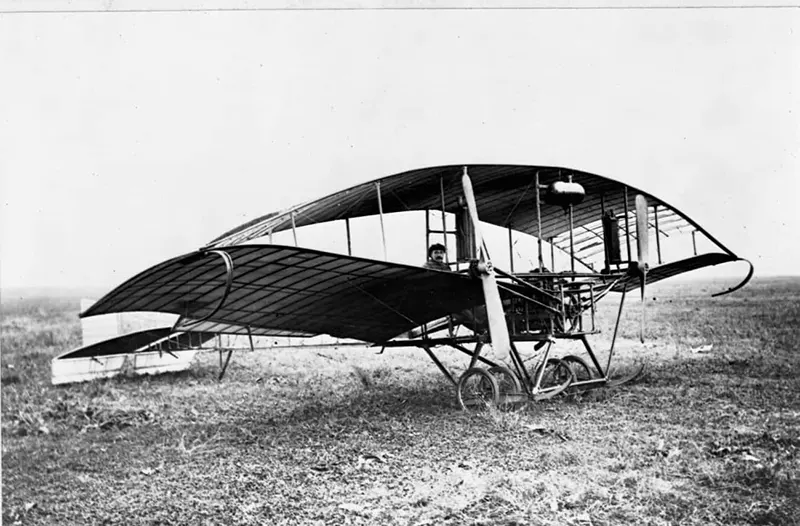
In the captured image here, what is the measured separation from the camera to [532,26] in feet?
22.3

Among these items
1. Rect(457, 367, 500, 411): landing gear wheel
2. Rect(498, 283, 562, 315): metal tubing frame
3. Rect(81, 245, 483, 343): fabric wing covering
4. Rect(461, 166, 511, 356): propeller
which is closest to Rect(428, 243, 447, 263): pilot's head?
Rect(81, 245, 483, 343): fabric wing covering

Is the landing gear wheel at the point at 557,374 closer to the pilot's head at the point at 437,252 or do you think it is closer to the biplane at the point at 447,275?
the biplane at the point at 447,275

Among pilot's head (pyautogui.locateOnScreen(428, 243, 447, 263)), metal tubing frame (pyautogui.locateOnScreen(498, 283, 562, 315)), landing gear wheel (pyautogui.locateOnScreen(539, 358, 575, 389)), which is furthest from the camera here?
landing gear wheel (pyautogui.locateOnScreen(539, 358, 575, 389))

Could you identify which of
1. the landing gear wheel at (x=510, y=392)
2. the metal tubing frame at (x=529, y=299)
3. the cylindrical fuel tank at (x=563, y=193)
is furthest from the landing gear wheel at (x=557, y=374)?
the cylindrical fuel tank at (x=563, y=193)

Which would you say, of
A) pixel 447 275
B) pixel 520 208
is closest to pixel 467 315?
pixel 520 208

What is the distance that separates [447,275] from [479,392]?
91.0 inches

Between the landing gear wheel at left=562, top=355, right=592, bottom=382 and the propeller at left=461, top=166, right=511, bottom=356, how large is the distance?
307cm

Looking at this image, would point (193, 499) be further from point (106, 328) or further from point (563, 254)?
point (563, 254)

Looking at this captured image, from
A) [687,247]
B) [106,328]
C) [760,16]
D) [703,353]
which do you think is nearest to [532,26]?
[760,16]

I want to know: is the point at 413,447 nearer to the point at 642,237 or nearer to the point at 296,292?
the point at 296,292

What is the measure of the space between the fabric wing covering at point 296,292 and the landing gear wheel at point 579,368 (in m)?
2.74

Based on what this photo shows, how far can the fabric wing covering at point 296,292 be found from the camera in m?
6.08

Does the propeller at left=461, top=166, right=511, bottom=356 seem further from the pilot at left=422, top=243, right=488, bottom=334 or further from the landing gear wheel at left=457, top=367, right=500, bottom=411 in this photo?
the pilot at left=422, top=243, right=488, bottom=334

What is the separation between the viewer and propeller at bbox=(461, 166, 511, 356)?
7.14m
